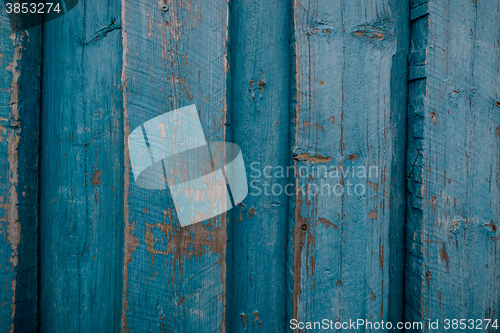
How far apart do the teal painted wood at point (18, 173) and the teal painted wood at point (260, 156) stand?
750 millimetres

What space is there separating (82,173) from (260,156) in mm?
686

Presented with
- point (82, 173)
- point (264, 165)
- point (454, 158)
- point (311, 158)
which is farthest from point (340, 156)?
point (82, 173)

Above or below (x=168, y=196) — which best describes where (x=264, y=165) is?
above

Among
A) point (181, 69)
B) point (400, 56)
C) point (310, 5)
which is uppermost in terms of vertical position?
point (310, 5)

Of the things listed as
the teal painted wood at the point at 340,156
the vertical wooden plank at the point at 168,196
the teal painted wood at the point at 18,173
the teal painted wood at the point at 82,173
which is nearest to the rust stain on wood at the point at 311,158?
the teal painted wood at the point at 340,156

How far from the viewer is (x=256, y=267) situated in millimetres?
903

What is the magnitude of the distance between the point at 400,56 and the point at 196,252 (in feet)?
3.51

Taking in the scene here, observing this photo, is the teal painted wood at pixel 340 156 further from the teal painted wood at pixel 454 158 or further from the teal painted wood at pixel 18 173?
the teal painted wood at pixel 18 173

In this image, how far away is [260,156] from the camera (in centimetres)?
89

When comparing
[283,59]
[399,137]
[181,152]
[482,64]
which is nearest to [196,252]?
[181,152]

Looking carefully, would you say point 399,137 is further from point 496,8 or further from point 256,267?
point 256,267

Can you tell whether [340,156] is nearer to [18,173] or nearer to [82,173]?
[82,173]

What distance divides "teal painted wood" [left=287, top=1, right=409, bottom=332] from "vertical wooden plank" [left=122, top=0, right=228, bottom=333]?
11.9 inches

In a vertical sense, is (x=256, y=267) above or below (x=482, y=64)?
below
